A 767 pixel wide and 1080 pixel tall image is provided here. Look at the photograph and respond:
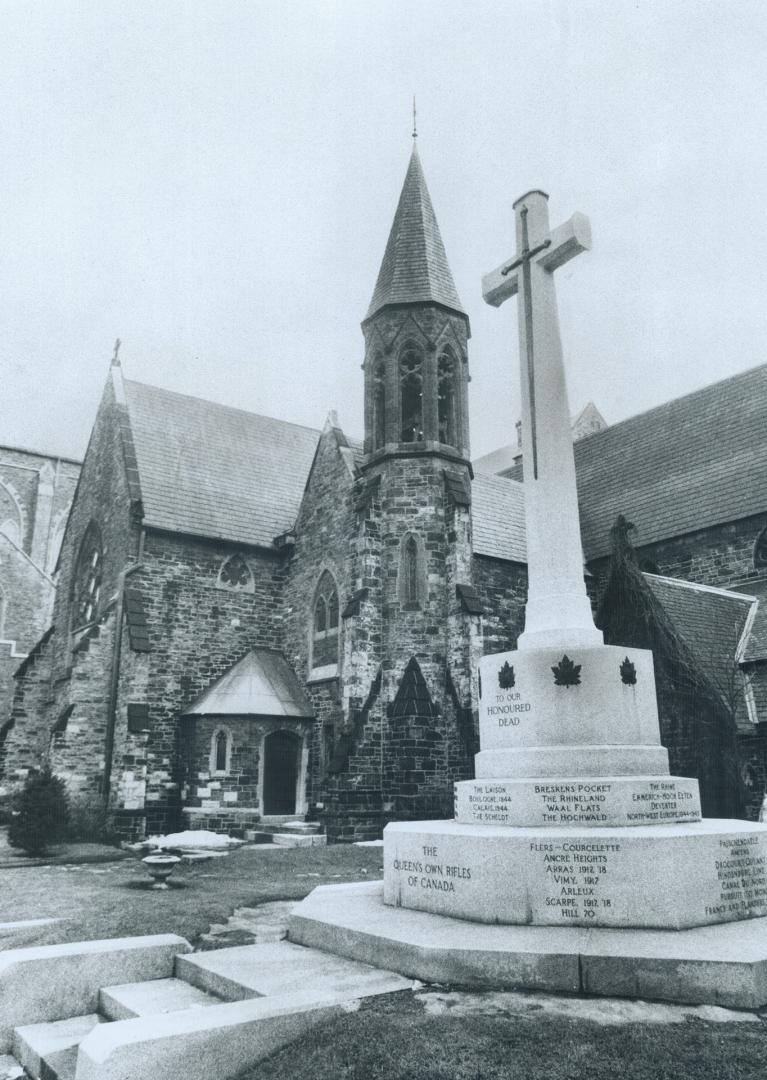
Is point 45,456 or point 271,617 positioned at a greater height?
point 45,456

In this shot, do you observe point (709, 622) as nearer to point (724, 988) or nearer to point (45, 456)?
point (724, 988)

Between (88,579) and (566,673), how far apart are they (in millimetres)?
22275

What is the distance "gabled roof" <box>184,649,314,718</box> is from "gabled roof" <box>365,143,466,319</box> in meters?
Result: 10.4

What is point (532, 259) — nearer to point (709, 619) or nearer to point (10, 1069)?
point (10, 1069)

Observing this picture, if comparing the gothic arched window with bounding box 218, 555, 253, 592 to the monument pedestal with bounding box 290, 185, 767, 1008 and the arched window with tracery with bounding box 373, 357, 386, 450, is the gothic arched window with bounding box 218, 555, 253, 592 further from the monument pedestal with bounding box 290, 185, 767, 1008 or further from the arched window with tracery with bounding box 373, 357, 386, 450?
the monument pedestal with bounding box 290, 185, 767, 1008

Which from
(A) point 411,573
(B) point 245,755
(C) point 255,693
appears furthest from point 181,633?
(A) point 411,573

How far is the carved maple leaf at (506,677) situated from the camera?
696 centimetres

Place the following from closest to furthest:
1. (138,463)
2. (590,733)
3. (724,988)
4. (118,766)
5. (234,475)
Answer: (724,988) → (590,733) → (118,766) → (138,463) → (234,475)

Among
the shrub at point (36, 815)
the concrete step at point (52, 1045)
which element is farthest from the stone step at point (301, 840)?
the concrete step at point (52, 1045)

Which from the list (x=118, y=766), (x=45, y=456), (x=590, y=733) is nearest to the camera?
(x=590, y=733)

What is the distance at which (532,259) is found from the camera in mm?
8375

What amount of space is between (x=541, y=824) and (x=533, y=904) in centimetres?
75

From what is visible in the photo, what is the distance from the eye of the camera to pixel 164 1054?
3.71 m

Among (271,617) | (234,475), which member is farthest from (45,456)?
(271,617)
